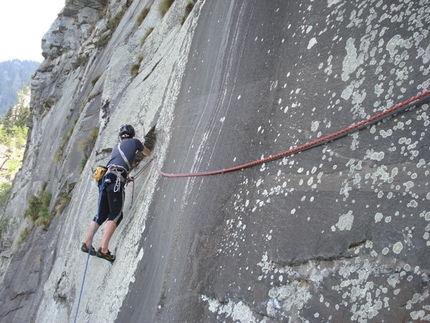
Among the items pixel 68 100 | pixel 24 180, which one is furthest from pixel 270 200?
pixel 24 180

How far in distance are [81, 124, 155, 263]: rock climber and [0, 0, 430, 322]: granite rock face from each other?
217 mm

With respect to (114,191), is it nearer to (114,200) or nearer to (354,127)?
(114,200)

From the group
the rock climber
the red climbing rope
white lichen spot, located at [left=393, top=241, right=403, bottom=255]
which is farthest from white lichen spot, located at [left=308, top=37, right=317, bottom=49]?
the rock climber

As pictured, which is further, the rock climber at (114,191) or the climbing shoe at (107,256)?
the rock climber at (114,191)

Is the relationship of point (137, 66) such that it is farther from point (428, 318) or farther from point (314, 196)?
point (428, 318)

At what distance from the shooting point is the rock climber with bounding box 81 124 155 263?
19.2ft

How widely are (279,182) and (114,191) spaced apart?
347 cm

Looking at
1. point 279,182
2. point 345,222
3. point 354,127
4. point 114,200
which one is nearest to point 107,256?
point 114,200

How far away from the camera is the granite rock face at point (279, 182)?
7.65 feet

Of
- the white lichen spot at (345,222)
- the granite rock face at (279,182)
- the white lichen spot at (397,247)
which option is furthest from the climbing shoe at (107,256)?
the white lichen spot at (397,247)

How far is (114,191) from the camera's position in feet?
19.6

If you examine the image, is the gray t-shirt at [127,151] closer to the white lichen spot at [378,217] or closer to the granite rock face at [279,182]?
the granite rock face at [279,182]

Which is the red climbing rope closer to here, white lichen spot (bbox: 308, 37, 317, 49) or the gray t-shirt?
white lichen spot (bbox: 308, 37, 317, 49)

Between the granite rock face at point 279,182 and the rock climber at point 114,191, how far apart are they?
217 mm
